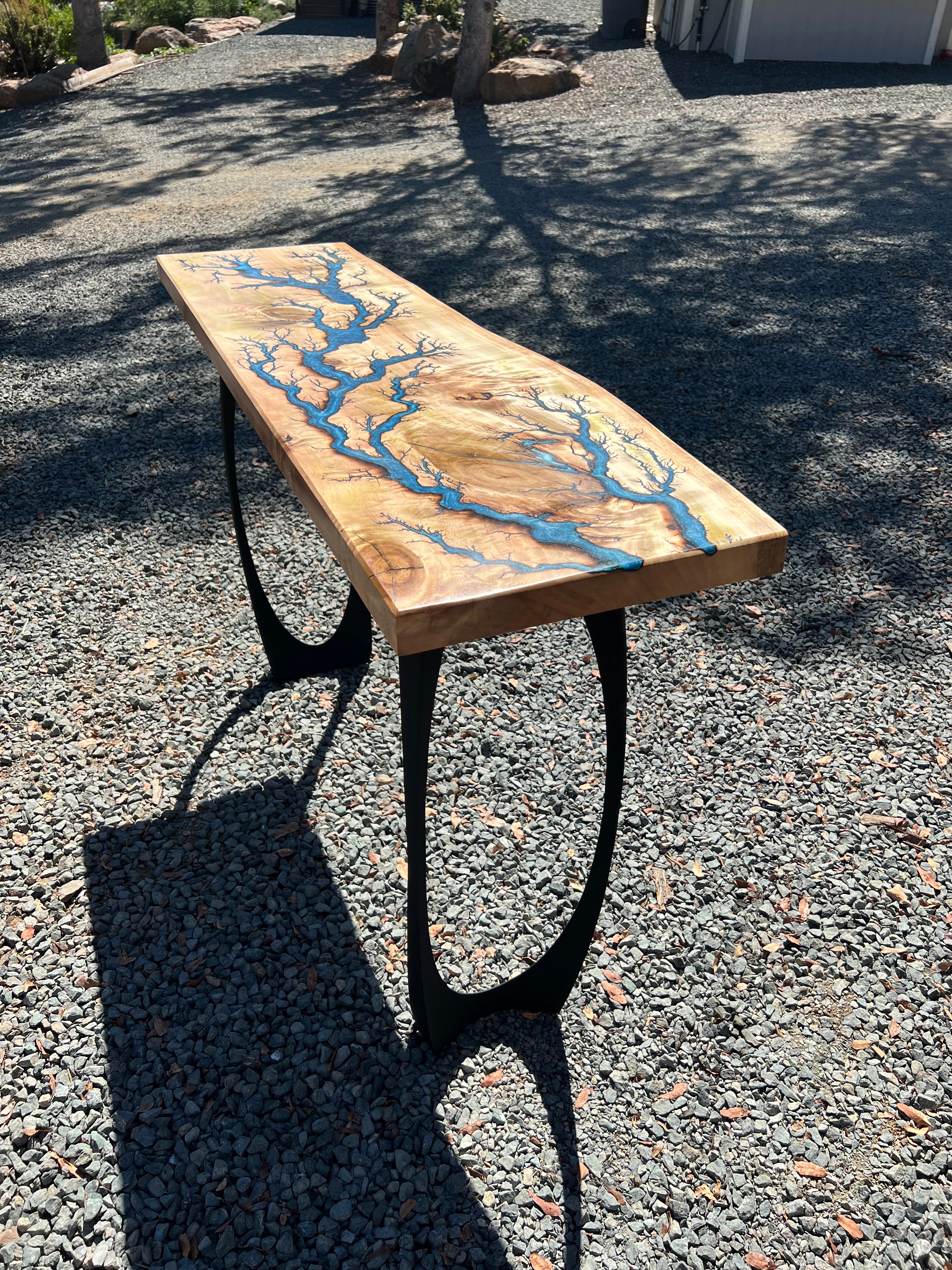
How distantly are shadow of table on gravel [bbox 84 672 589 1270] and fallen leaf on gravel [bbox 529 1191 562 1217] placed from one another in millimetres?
12

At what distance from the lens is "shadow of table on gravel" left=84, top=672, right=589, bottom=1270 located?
1.44 metres

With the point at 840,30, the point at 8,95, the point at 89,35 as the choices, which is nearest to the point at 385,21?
the point at 89,35

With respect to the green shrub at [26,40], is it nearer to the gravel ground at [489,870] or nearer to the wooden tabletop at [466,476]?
the gravel ground at [489,870]

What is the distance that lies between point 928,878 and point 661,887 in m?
0.60

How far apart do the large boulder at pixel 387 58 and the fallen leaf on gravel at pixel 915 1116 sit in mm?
13211

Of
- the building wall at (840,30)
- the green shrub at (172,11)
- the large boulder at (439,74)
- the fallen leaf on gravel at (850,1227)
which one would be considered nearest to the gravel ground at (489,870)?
the fallen leaf on gravel at (850,1227)

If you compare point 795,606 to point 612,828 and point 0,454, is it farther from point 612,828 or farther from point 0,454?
point 0,454

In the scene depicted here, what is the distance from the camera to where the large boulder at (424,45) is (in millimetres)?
10984

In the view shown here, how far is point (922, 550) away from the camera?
Result: 10.2 ft

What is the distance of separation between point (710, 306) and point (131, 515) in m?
3.42

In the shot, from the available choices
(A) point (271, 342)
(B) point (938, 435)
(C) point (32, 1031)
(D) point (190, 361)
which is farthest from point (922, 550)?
(D) point (190, 361)

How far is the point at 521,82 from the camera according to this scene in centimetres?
1025

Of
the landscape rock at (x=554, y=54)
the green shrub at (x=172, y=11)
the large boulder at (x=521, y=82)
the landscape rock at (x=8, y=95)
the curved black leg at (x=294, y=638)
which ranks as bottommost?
the curved black leg at (x=294, y=638)

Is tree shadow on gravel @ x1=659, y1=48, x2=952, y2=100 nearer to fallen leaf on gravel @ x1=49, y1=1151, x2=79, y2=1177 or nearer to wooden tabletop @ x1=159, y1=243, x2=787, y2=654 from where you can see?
wooden tabletop @ x1=159, y1=243, x2=787, y2=654
